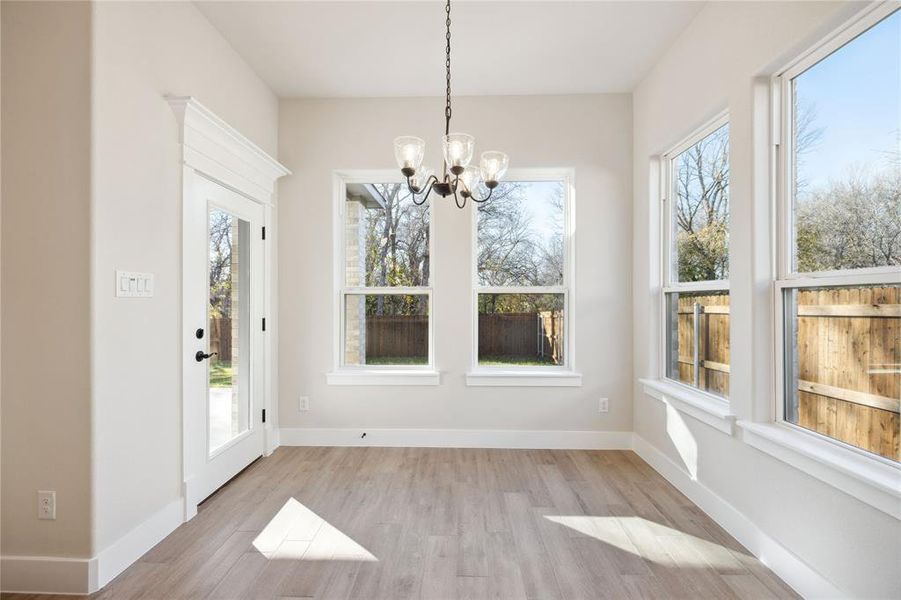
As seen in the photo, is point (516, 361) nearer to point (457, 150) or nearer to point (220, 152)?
point (457, 150)

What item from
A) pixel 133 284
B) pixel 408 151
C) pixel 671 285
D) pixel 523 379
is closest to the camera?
pixel 133 284

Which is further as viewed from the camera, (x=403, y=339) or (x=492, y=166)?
(x=403, y=339)

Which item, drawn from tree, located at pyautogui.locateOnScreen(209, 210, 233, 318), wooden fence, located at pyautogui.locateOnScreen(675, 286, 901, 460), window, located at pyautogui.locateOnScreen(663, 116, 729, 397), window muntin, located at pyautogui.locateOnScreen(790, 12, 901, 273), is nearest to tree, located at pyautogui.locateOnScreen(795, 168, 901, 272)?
window muntin, located at pyautogui.locateOnScreen(790, 12, 901, 273)

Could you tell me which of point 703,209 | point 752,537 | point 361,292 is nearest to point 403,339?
point 361,292

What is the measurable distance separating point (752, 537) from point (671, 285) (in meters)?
1.70

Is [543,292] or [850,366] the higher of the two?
[543,292]

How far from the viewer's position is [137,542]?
89.6 inches

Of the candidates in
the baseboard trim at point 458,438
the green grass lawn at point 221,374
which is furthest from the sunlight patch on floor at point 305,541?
the baseboard trim at point 458,438

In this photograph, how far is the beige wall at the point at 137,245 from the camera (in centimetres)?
207

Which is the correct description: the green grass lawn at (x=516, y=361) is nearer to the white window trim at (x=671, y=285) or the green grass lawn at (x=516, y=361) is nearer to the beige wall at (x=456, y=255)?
the beige wall at (x=456, y=255)

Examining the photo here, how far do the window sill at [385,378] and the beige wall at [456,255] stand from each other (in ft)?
0.23

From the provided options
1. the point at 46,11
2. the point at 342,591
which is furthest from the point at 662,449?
the point at 46,11

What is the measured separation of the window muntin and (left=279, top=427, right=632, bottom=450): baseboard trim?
7.33 feet

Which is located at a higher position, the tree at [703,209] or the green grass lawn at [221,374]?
the tree at [703,209]
